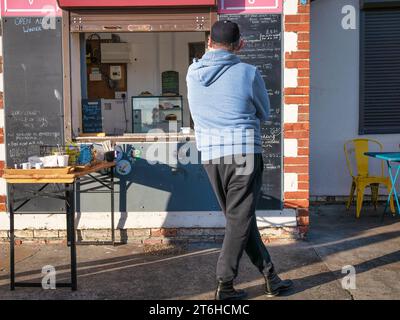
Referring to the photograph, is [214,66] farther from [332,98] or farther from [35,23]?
[332,98]

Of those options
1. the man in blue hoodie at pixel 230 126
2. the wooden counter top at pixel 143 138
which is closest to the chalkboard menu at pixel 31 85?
the wooden counter top at pixel 143 138

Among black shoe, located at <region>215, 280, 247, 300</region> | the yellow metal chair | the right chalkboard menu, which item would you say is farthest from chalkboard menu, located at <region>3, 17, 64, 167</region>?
the yellow metal chair

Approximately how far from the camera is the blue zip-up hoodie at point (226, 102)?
12.3 feet

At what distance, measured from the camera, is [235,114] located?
3.75 meters

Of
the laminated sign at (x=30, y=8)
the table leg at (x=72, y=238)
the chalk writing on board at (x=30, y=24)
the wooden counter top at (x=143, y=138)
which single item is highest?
the laminated sign at (x=30, y=8)

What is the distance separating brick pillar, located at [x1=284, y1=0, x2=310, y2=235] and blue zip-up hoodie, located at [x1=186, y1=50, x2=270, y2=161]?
1.81 m

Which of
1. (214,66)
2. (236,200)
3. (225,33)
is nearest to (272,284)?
(236,200)

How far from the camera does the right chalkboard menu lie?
5520 millimetres

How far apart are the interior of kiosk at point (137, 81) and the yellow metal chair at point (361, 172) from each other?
236 centimetres

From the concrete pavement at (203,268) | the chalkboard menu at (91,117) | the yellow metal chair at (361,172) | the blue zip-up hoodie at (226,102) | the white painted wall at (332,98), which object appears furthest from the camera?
the white painted wall at (332,98)

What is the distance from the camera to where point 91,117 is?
603cm

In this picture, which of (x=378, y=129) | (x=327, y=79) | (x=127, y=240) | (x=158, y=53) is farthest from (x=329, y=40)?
(x=127, y=240)

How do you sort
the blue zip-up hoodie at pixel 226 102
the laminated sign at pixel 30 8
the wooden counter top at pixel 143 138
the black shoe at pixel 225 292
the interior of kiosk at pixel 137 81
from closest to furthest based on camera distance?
the blue zip-up hoodie at pixel 226 102 < the black shoe at pixel 225 292 < the laminated sign at pixel 30 8 < the wooden counter top at pixel 143 138 < the interior of kiosk at pixel 137 81

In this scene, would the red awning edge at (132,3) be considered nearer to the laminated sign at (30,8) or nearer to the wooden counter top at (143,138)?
the laminated sign at (30,8)
